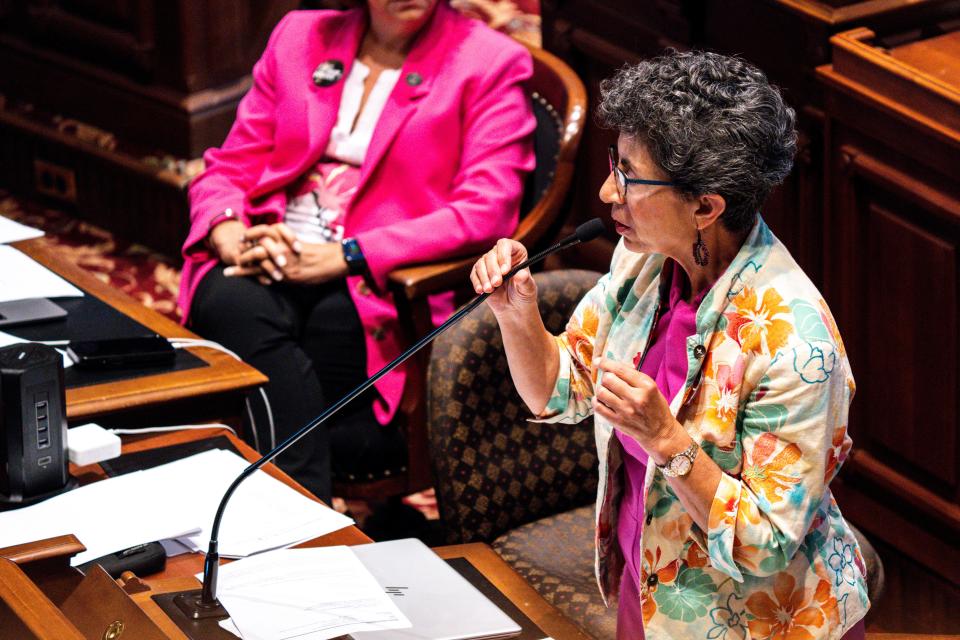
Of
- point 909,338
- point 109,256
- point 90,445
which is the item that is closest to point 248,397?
point 90,445

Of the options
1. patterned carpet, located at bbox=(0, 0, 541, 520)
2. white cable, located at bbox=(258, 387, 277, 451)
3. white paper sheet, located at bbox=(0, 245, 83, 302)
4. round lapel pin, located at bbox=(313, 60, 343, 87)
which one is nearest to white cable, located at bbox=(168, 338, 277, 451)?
white cable, located at bbox=(258, 387, 277, 451)

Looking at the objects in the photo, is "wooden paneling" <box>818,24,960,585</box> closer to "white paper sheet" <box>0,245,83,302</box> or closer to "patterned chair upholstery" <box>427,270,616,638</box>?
"patterned chair upholstery" <box>427,270,616,638</box>

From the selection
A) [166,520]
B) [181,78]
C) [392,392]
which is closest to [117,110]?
[181,78]

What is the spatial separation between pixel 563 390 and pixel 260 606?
0.53 meters

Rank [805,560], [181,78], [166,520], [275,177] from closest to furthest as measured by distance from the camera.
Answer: [805,560]
[166,520]
[275,177]
[181,78]

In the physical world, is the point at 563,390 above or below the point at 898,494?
above

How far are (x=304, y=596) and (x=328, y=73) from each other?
1534 mm

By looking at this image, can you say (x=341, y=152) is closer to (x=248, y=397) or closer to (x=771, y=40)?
(x=248, y=397)

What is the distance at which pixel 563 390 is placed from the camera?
6.36ft

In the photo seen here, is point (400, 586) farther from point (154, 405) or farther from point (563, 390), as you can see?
point (154, 405)

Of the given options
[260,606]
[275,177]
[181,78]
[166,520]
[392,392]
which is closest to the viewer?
[260,606]

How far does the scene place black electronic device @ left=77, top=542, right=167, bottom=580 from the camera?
68.7 inches

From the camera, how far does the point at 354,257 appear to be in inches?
107

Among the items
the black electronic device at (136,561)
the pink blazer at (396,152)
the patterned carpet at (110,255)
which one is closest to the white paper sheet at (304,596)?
the black electronic device at (136,561)
